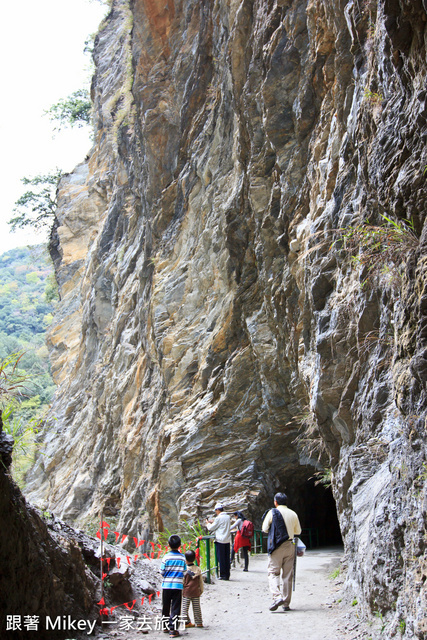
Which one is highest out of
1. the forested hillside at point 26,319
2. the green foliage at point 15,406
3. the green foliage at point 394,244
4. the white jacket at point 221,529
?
the forested hillside at point 26,319

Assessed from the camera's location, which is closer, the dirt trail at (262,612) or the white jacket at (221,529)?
the dirt trail at (262,612)

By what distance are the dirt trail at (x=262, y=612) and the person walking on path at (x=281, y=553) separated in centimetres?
19

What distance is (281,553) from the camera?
23.1 ft

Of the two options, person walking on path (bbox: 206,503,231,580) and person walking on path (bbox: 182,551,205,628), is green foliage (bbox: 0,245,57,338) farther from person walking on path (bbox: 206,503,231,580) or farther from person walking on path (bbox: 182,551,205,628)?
person walking on path (bbox: 182,551,205,628)

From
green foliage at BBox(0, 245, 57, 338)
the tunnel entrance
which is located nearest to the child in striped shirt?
the tunnel entrance

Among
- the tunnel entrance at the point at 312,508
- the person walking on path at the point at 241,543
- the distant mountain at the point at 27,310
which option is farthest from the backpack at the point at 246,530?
the distant mountain at the point at 27,310

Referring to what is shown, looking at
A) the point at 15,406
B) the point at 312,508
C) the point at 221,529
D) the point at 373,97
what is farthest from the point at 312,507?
the point at 15,406

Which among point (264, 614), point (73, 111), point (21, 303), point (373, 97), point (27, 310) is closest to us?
point (373, 97)

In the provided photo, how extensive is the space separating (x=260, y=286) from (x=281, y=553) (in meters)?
8.33

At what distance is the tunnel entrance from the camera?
17.1m

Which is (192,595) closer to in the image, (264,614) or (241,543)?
(264,614)

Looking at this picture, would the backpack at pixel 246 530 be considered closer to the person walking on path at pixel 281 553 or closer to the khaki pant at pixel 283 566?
the person walking on path at pixel 281 553

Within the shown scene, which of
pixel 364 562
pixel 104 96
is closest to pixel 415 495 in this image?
pixel 364 562

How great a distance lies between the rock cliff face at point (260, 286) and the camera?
17.9 feet
